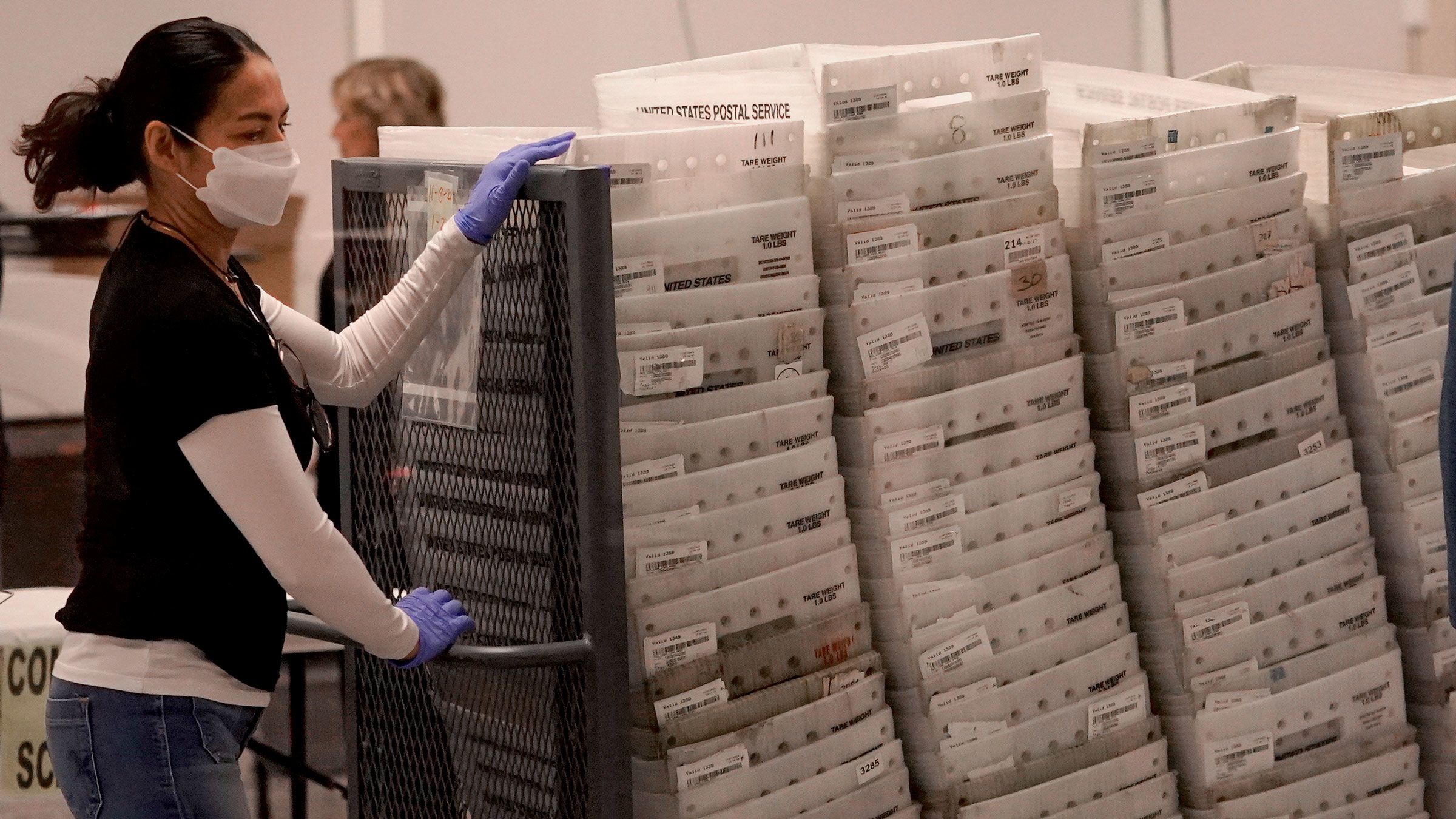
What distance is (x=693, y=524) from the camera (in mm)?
2213

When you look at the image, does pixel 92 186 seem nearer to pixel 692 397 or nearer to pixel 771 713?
pixel 692 397

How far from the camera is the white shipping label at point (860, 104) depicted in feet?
7.54

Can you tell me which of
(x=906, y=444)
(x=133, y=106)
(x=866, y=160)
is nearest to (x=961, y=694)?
(x=906, y=444)

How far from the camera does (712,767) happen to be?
220 cm

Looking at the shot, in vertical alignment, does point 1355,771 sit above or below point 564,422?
below

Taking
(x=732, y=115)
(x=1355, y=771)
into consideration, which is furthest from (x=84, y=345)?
(x=1355, y=771)

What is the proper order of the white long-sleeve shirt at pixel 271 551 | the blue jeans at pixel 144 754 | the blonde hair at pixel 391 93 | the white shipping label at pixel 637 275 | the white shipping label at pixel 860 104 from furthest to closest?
the blonde hair at pixel 391 93
the white shipping label at pixel 860 104
the white shipping label at pixel 637 275
the blue jeans at pixel 144 754
the white long-sleeve shirt at pixel 271 551

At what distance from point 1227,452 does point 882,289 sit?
810 millimetres

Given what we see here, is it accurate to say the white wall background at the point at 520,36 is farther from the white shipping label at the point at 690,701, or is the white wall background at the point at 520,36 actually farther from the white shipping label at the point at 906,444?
the white shipping label at the point at 690,701

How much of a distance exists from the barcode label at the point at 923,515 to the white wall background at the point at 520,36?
274cm

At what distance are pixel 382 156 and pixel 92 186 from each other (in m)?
0.54

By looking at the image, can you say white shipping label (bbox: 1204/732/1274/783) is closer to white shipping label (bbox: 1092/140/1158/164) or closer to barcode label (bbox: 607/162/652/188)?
white shipping label (bbox: 1092/140/1158/164)

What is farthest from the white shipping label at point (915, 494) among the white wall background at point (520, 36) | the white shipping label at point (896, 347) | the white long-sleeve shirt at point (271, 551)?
the white wall background at point (520, 36)

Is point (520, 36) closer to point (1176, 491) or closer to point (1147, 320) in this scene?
point (1147, 320)
